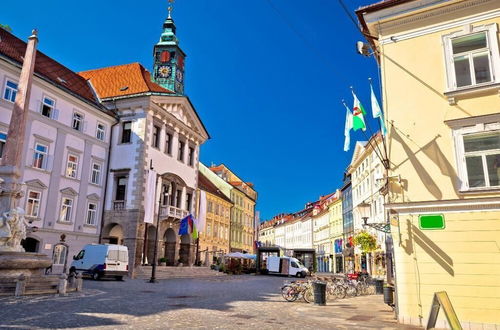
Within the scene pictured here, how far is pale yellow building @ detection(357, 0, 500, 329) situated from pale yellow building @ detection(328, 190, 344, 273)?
189 ft

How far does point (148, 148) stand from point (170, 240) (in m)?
9.23

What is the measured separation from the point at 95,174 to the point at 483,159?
93.1 ft

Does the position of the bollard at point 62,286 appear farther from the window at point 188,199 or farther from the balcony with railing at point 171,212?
the window at point 188,199

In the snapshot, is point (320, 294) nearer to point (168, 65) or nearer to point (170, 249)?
point (170, 249)

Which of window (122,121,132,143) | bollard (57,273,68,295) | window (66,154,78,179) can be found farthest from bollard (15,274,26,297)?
window (122,121,132,143)

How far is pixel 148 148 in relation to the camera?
33.3m

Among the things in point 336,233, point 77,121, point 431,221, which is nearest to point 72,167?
point 77,121

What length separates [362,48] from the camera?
13586 millimetres

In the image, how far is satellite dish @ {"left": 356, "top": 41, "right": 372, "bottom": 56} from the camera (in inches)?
528

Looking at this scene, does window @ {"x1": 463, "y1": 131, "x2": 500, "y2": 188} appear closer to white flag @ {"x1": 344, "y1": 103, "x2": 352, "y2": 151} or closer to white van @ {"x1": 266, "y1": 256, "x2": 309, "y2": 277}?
white flag @ {"x1": 344, "y1": 103, "x2": 352, "y2": 151}

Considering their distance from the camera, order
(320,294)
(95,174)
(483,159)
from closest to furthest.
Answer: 1. (483,159)
2. (320,294)
3. (95,174)

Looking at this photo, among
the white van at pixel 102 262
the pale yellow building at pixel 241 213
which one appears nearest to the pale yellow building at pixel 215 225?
the pale yellow building at pixel 241 213

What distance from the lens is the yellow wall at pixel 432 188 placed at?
10.3 metres

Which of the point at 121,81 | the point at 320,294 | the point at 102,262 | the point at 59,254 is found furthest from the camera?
the point at 121,81
